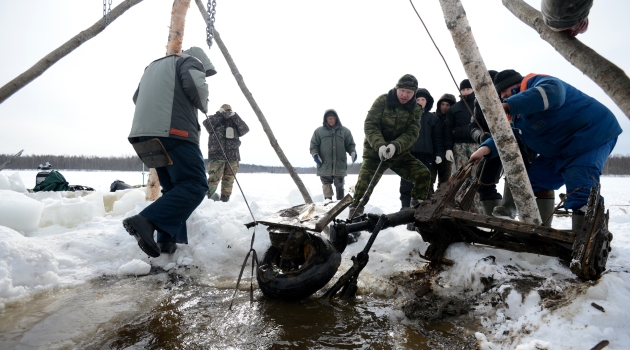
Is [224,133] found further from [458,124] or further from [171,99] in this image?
[458,124]

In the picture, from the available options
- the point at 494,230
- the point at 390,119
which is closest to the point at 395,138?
the point at 390,119

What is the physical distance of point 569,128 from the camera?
2715 millimetres

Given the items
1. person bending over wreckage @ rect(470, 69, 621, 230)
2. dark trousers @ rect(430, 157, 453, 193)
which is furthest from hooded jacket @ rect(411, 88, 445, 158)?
Answer: person bending over wreckage @ rect(470, 69, 621, 230)

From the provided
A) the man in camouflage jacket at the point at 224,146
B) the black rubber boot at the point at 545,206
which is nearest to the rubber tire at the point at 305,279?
the black rubber boot at the point at 545,206

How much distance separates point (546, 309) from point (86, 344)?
7.25ft

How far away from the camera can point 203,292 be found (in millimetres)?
2432

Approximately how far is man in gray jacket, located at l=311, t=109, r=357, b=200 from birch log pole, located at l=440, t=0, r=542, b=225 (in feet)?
13.7

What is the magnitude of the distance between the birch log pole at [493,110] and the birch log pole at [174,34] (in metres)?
4.25

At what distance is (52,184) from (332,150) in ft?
20.9

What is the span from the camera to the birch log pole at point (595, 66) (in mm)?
1031

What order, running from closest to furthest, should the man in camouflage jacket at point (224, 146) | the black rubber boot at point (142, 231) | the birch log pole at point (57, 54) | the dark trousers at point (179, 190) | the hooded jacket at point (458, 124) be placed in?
the black rubber boot at point (142, 231) → the dark trousers at point (179, 190) → the birch log pole at point (57, 54) → the hooded jacket at point (458, 124) → the man in camouflage jacket at point (224, 146)

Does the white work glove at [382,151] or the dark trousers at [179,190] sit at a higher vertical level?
the white work glove at [382,151]

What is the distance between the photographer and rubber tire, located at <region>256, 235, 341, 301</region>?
204 cm

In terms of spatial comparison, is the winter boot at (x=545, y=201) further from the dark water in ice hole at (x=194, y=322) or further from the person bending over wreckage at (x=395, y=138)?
the dark water in ice hole at (x=194, y=322)
